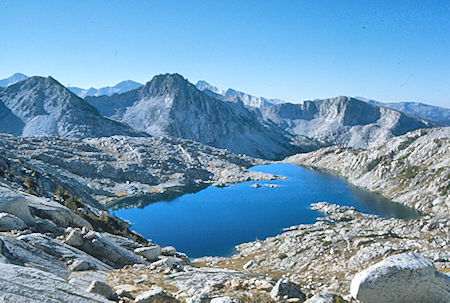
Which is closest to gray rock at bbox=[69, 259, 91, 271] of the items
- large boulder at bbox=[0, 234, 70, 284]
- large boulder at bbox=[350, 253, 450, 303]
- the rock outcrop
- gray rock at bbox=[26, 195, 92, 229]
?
large boulder at bbox=[0, 234, 70, 284]

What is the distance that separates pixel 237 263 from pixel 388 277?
4146 centimetres

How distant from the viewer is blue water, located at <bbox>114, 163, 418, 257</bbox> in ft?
251

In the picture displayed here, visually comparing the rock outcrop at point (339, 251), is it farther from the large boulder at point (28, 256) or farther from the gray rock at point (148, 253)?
the large boulder at point (28, 256)

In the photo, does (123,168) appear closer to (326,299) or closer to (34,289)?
(34,289)

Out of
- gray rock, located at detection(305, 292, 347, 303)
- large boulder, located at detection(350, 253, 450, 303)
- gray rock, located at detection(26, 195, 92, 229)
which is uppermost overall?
gray rock, located at detection(26, 195, 92, 229)

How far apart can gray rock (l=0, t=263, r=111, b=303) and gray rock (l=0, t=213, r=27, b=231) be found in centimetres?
856

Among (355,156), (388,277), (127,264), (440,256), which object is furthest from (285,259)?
(355,156)

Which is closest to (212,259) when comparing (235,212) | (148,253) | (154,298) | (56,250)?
(148,253)

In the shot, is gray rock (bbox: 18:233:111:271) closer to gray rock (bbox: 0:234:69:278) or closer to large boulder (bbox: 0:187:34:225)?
gray rock (bbox: 0:234:69:278)

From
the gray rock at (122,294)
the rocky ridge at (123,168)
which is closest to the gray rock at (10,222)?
the gray rock at (122,294)

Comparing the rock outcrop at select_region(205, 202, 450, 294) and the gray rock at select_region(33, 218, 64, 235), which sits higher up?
the gray rock at select_region(33, 218, 64, 235)

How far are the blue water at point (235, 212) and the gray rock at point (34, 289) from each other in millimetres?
58417

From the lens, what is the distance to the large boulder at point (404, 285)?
12.1 m

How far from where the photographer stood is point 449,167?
112 m
